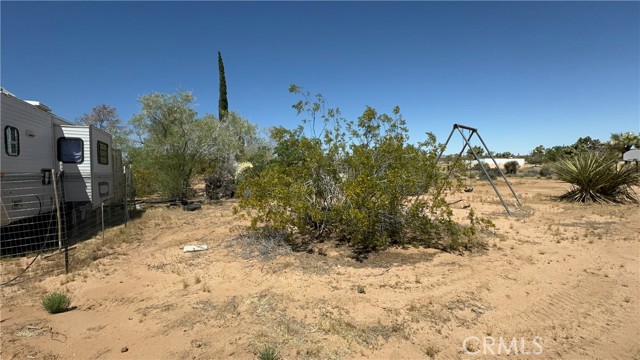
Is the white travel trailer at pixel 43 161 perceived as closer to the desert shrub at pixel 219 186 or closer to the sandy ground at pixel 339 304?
the sandy ground at pixel 339 304

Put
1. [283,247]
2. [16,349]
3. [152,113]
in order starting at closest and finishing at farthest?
[16,349]
[283,247]
[152,113]

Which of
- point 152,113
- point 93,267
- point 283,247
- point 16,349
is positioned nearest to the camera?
point 16,349

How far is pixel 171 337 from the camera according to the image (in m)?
3.37

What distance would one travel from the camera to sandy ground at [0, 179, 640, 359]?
10.5 ft

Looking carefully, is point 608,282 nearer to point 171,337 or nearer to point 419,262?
point 419,262

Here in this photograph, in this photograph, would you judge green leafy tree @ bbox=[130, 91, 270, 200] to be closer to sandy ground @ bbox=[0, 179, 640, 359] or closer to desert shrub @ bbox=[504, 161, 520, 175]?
sandy ground @ bbox=[0, 179, 640, 359]

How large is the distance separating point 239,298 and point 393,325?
6.15ft

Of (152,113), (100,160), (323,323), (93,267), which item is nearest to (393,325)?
(323,323)

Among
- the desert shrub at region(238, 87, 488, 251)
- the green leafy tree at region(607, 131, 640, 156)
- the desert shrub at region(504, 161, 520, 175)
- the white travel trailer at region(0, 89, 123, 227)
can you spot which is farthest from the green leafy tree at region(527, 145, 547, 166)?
the white travel trailer at region(0, 89, 123, 227)

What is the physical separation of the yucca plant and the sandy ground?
17.8 ft

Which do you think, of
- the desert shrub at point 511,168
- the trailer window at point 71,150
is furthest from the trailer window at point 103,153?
the desert shrub at point 511,168

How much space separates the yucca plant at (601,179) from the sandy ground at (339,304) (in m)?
5.44

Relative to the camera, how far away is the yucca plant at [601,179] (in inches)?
439

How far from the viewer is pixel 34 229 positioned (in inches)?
272
